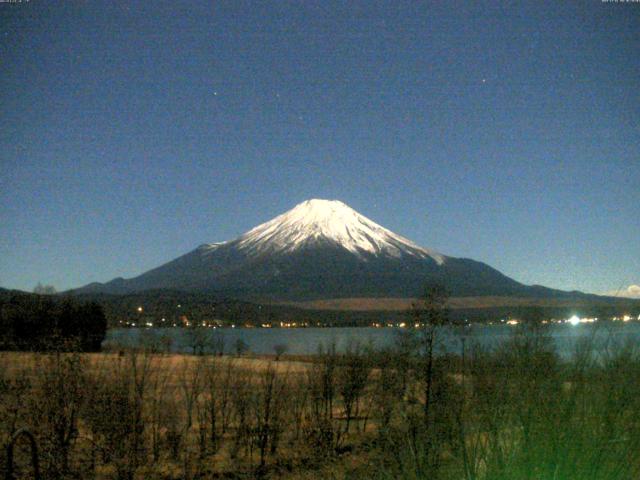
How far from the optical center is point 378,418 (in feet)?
37.8

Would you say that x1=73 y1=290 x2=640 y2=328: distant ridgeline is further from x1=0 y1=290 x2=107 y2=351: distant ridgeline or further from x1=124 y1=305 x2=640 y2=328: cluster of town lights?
x1=0 y1=290 x2=107 y2=351: distant ridgeline

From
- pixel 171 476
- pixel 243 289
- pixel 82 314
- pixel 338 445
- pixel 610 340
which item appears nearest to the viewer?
pixel 610 340

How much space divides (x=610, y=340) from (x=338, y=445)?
10.9 m

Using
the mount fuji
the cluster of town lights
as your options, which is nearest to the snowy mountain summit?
the mount fuji

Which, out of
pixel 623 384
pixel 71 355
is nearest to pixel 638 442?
pixel 623 384

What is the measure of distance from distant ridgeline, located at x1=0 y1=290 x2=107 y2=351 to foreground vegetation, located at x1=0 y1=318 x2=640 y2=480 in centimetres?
40

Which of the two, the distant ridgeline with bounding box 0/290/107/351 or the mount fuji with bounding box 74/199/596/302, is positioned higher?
the mount fuji with bounding box 74/199/596/302

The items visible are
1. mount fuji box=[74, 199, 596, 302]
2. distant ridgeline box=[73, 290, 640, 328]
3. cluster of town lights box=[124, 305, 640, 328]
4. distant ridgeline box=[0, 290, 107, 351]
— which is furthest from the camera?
mount fuji box=[74, 199, 596, 302]

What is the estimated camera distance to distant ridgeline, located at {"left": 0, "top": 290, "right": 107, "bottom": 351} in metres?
11.5

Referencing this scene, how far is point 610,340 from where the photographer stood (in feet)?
14.5

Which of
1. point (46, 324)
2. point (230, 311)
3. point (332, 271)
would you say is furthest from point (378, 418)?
point (332, 271)

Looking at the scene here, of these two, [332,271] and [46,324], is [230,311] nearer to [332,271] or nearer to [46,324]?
[332,271]

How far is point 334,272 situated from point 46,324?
493 feet

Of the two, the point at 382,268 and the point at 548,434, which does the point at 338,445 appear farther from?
the point at 382,268
